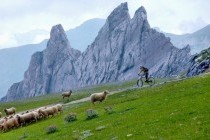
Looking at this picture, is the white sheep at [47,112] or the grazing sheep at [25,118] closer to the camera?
the grazing sheep at [25,118]

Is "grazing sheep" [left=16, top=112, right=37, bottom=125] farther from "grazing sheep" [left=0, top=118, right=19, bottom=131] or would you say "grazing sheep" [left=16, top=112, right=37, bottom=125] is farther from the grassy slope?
the grassy slope

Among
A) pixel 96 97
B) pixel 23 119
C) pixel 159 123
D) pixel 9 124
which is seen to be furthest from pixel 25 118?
pixel 159 123

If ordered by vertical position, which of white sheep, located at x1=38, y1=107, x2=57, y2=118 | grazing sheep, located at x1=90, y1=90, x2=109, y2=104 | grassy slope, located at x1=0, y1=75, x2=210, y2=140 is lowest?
grassy slope, located at x1=0, y1=75, x2=210, y2=140

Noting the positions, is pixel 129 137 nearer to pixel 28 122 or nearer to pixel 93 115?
pixel 93 115

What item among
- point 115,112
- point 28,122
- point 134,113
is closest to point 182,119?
point 134,113

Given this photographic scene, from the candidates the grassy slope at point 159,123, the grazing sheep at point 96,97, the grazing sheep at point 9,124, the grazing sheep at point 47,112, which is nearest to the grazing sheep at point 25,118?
the grazing sheep at point 9,124

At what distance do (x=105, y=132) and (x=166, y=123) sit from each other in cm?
471

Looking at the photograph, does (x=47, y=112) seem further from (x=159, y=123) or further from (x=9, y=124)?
(x=159, y=123)

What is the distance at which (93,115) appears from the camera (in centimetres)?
3884

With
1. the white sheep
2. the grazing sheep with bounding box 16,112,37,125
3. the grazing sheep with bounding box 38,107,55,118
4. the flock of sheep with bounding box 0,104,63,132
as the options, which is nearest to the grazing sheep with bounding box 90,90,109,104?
the white sheep

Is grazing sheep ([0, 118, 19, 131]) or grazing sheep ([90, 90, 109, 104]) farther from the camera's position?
grazing sheep ([90, 90, 109, 104])

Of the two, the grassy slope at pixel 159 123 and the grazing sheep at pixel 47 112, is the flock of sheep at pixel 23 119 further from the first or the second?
the grassy slope at pixel 159 123

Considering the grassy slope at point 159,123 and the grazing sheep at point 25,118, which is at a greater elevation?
the grazing sheep at point 25,118

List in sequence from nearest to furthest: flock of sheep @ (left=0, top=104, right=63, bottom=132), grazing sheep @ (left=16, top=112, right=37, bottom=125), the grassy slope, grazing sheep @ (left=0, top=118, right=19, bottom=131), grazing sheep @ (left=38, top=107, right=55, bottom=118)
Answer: the grassy slope → grazing sheep @ (left=0, top=118, right=19, bottom=131) → flock of sheep @ (left=0, top=104, right=63, bottom=132) → grazing sheep @ (left=16, top=112, right=37, bottom=125) → grazing sheep @ (left=38, top=107, right=55, bottom=118)
